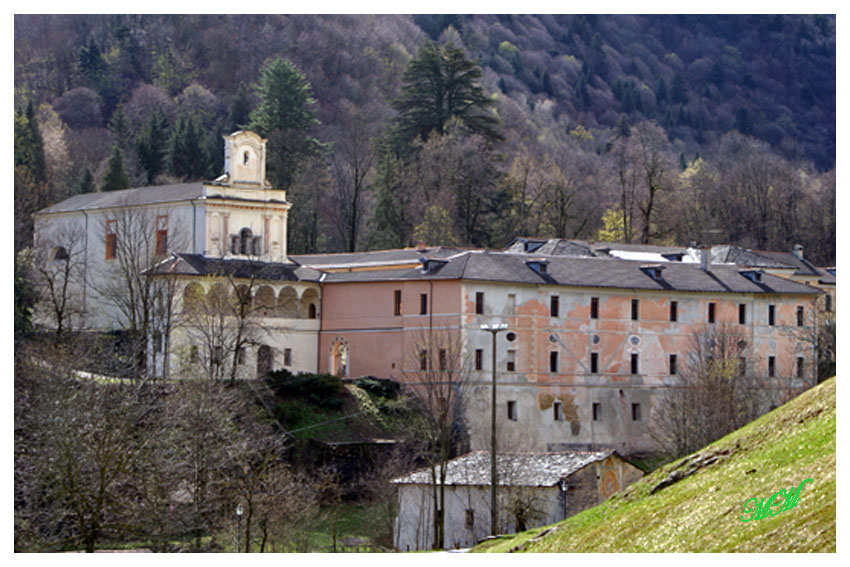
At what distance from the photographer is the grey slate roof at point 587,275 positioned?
2581 inches

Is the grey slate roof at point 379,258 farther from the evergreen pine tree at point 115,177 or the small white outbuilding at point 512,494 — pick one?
the small white outbuilding at point 512,494

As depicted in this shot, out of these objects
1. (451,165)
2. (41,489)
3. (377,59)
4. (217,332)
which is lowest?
(41,489)

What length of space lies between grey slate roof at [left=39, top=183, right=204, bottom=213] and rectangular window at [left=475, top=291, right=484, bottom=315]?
14.5 meters

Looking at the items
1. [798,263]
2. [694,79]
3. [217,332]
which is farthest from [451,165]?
[694,79]

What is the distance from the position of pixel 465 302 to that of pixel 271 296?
32.4 ft

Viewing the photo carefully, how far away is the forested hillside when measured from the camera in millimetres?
87188

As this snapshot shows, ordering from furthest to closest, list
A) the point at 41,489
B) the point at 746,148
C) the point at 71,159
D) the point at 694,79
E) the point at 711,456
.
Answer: the point at 694,79, the point at 746,148, the point at 71,159, the point at 41,489, the point at 711,456

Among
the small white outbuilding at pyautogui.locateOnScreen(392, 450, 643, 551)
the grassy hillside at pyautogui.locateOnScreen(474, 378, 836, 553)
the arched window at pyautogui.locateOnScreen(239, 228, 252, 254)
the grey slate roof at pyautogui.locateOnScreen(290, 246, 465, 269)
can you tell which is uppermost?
the arched window at pyautogui.locateOnScreen(239, 228, 252, 254)

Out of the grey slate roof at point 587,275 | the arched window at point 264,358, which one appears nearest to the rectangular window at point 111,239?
the arched window at point 264,358

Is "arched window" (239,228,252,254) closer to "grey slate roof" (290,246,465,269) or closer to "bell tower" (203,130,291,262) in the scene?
"bell tower" (203,130,291,262)

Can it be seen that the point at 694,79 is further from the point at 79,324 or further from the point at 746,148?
the point at 79,324

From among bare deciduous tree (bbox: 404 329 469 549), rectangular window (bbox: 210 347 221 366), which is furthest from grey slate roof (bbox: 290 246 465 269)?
rectangular window (bbox: 210 347 221 366)

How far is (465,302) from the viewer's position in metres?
64.2

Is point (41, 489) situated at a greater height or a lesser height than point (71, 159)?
lesser
